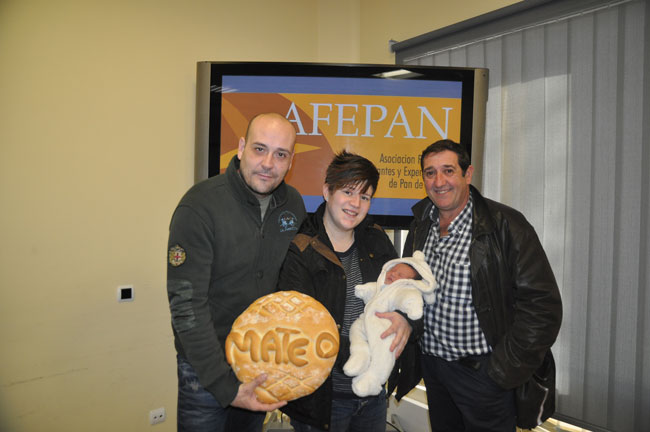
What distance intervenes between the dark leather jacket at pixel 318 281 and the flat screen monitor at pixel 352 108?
1.12 meters

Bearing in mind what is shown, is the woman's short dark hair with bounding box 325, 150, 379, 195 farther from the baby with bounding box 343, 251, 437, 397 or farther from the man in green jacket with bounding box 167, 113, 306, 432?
the baby with bounding box 343, 251, 437, 397

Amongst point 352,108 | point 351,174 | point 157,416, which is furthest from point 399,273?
point 157,416

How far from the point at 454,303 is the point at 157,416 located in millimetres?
2145

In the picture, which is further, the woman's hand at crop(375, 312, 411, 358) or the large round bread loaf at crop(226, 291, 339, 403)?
the woman's hand at crop(375, 312, 411, 358)

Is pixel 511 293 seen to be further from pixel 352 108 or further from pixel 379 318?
pixel 352 108

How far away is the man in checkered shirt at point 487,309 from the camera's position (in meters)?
1.47

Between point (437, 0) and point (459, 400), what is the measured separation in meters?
2.62

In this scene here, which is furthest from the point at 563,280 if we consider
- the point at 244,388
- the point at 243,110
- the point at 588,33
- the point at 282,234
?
the point at 243,110

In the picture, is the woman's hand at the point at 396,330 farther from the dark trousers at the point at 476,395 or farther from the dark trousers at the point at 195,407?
the dark trousers at the point at 195,407

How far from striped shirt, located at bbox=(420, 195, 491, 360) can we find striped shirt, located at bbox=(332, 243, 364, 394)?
0.34m

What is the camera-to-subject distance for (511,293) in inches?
62.6

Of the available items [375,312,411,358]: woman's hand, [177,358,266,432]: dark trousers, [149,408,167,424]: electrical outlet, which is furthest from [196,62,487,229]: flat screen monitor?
[149,408,167,424]: electrical outlet

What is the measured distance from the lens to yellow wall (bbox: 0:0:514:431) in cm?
207

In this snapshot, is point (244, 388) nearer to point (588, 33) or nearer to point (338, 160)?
point (338, 160)
